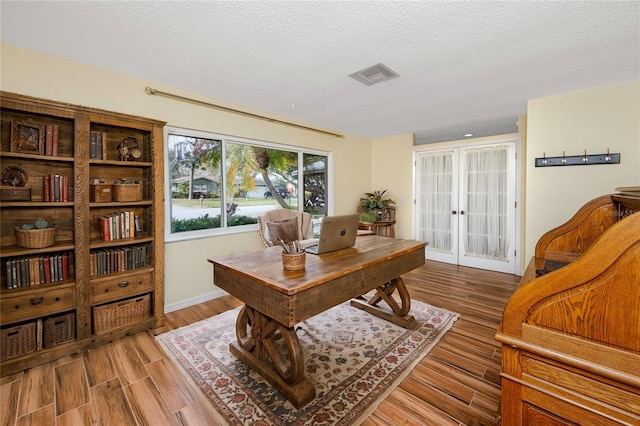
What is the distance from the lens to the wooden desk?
1.53m

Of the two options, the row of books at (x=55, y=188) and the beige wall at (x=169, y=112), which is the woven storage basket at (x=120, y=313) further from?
the row of books at (x=55, y=188)

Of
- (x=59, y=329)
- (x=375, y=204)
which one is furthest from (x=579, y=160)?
(x=59, y=329)

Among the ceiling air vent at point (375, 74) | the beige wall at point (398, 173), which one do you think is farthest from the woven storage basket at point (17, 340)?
Answer: the beige wall at point (398, 173)

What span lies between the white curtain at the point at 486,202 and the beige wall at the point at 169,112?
8.05 ft

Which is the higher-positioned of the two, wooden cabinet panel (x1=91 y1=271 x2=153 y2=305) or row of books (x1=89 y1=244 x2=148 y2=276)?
row of books (x1=89 y1=244 x2=148 y2=276)

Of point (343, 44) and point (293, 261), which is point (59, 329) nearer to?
point (293, 261)

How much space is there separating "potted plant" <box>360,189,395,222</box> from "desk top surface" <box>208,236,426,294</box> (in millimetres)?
2547

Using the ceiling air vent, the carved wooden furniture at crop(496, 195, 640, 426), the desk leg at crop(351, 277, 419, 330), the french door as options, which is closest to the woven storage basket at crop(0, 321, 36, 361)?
the desk leg at crop(351, 277, 419, 330)

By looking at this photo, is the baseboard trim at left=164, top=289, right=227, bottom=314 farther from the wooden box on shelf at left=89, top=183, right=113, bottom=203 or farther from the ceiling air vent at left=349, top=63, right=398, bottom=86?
the ceiling air vent at left=349, top=63, right=398, bottom=86

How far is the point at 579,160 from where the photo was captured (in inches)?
121

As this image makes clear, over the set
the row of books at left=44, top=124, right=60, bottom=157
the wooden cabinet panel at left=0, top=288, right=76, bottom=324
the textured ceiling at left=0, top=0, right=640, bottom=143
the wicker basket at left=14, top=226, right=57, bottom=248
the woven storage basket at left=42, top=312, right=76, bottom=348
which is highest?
the textured ceiling at left=0, top=0, right=640, bottom=143

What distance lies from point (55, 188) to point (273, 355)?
7.09 feet

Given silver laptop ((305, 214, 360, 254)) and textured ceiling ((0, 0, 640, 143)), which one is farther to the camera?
silver laptop ((305, 214, 360, 254))

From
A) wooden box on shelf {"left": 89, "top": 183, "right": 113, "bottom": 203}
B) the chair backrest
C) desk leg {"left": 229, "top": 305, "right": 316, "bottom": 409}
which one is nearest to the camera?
desk leg {"left": 229, "top": 305, "right": 316, "bottom": 409}
